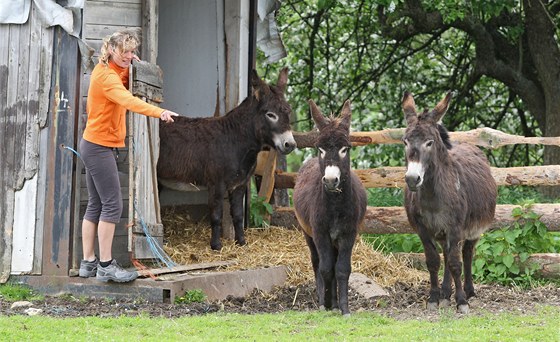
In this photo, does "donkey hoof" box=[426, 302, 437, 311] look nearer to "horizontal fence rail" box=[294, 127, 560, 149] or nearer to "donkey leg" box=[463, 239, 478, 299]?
"donkey leg" box=[463, 239, 478, 299]

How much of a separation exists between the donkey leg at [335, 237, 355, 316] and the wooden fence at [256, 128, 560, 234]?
79.3 inches

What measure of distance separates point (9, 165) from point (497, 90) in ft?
30.8

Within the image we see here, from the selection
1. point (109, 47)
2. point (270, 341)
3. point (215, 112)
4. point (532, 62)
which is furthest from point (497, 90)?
point (270, 341)

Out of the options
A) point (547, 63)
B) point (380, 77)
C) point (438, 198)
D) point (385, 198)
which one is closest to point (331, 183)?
point (438, 198)

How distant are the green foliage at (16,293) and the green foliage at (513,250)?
4839 millimetres

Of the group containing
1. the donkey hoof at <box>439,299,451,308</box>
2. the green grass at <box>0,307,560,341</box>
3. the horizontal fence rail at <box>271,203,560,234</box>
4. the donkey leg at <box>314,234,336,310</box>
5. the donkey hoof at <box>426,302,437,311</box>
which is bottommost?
the green grass at <box>0,307,560,341</box>

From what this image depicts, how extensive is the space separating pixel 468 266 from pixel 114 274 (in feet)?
11.5

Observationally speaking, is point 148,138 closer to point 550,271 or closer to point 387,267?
point 387,267

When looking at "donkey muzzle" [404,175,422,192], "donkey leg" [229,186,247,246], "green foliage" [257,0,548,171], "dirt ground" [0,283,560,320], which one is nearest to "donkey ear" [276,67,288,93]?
"donkey leg" [229,186,247,246]

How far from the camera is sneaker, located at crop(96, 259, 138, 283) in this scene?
27.4 ft

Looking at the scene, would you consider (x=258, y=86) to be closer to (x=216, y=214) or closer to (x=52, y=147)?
(x=216, y=214)

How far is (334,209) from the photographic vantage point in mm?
7949

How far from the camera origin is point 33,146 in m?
8.91

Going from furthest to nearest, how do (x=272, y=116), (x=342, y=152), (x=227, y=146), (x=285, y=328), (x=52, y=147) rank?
(x=227, y=146) → (x=272, y=116) → (x=52, y=147) → (x=342, y=152) → (x=285, y=328)
